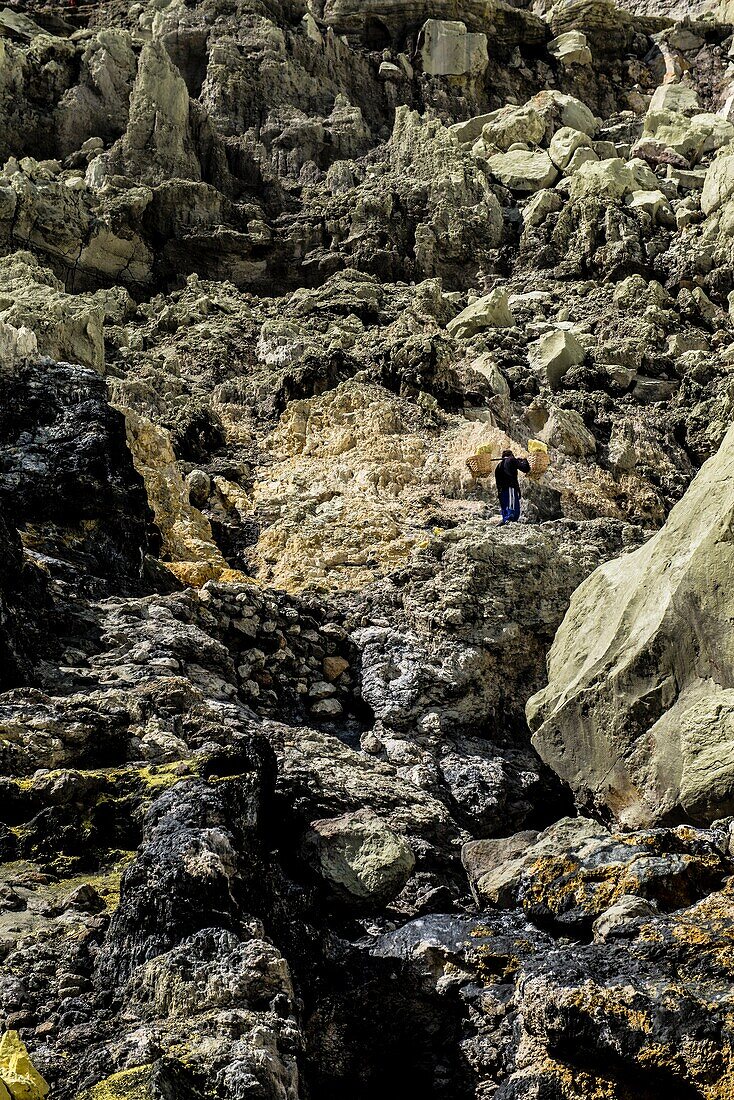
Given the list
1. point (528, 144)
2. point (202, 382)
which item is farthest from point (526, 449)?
point (528, 144)

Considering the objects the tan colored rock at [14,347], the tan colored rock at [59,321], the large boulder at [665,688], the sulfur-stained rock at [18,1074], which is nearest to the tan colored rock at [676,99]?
the tan colored rock at [59,321]

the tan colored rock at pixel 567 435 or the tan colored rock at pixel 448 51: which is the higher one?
the tan colored rock at pixel 448 51

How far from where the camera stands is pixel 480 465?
15.5m

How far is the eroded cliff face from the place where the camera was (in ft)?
17.4

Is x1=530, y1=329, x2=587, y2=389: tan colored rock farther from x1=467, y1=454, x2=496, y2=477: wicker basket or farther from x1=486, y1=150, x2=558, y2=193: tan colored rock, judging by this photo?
x1=486, y1=150, x2=558, y2=193: tan colored rock

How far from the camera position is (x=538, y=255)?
83.3 feet

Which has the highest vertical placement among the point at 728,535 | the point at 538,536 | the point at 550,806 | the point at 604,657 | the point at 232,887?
the point at 728,535

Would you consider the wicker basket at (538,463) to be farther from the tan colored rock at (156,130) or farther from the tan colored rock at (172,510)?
the tan colored rock at (156,130)

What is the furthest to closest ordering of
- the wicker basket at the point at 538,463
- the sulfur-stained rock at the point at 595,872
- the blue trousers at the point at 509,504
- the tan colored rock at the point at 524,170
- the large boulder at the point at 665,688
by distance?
the tan colored rock at the point at 524,170 < the wicker basket at the point at 538,463 < the blue trousers at the point at 509,504 < the large boulder at the point at 665,688 < the sulfur-stained rock at the point at 595,872

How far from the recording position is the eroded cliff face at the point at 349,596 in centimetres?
529

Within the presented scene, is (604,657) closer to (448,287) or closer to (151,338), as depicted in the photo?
(151,338)

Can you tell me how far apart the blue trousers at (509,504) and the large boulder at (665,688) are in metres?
5.27

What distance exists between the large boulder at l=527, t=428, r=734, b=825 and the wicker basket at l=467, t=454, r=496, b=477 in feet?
21.9

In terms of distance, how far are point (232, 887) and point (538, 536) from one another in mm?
7763
